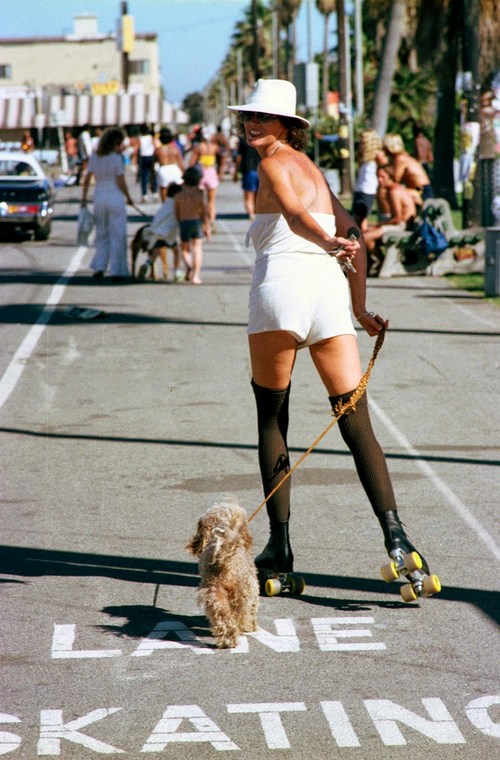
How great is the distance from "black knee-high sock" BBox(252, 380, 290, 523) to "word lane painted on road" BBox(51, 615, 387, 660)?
497 millimetres

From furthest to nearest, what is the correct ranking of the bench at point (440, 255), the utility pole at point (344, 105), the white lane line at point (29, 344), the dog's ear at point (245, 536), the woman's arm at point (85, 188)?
the utility pole at point (344, 105) → the bench at point (440, 255) → the woman's arm at point (85, 188) → the white lane line at point (29, 344) → the dog's ear at point (245, 536)

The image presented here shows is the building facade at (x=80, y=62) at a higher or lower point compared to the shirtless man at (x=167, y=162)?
higher

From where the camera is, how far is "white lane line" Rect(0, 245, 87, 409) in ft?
34.8

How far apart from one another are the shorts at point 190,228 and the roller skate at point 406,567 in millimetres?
12063

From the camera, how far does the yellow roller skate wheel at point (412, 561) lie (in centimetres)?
498

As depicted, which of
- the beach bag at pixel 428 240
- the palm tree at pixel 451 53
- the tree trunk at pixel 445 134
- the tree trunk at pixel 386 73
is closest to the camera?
the beach bag at pixel 428 240

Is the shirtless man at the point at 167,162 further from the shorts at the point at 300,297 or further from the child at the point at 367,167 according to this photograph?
the shorts at the point at 300,297

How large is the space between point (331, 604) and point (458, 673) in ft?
2.88

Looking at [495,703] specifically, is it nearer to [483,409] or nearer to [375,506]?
[375,506]

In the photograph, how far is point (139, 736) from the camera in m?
3.93

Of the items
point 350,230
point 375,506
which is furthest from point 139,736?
point 350,230

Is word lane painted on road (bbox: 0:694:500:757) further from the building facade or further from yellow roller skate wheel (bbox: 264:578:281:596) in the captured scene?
the building facade

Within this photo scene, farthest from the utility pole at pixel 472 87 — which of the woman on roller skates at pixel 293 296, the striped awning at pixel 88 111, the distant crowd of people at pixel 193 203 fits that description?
the striped awning at pixel 88 111

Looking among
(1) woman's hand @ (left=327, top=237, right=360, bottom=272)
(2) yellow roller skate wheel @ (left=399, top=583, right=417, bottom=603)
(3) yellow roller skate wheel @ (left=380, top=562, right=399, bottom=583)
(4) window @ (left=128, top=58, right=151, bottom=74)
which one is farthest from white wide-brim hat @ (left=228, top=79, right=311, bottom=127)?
(4) window @ (left=128, top=58, right=151, bottom=74)
